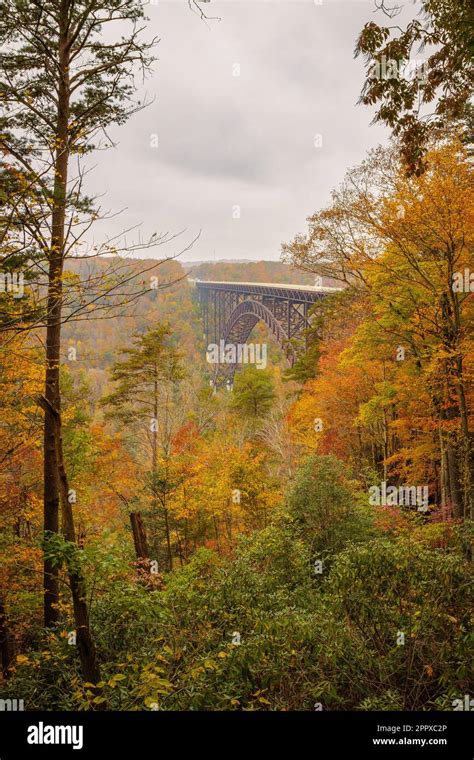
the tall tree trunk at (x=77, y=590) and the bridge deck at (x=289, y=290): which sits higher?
the bridge deck at (x=289, y=290)

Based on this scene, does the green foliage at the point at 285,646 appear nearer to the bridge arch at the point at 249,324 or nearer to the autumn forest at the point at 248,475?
the autumn forest at the point at 248,475

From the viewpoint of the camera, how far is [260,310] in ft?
164

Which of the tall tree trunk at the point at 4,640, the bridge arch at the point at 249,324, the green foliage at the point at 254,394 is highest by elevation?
the bridge arch at the point at 249,324

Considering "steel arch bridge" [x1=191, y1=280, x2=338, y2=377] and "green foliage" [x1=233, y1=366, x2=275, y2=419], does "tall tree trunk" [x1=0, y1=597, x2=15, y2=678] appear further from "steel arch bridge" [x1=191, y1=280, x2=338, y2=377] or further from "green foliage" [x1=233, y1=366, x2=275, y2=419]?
"green foliage" [x1=233, y1=366, x2=275, y2=419]

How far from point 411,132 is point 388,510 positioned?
10643mm

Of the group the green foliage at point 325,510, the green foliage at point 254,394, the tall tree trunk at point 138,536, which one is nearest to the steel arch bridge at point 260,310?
the green foliage at point 254,394

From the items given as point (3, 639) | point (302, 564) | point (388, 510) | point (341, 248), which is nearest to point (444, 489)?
point (388, 510)

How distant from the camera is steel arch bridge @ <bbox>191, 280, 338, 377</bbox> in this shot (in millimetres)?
36906

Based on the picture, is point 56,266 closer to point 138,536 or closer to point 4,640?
point 138,536

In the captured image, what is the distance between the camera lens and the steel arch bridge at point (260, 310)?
36906 millimetres

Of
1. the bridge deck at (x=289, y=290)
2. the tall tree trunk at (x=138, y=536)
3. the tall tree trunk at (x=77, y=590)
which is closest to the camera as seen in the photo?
the tall tree trunk at (x=77, y=590)

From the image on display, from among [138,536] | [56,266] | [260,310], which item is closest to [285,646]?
[56,266]

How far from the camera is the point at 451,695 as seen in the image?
506cm
